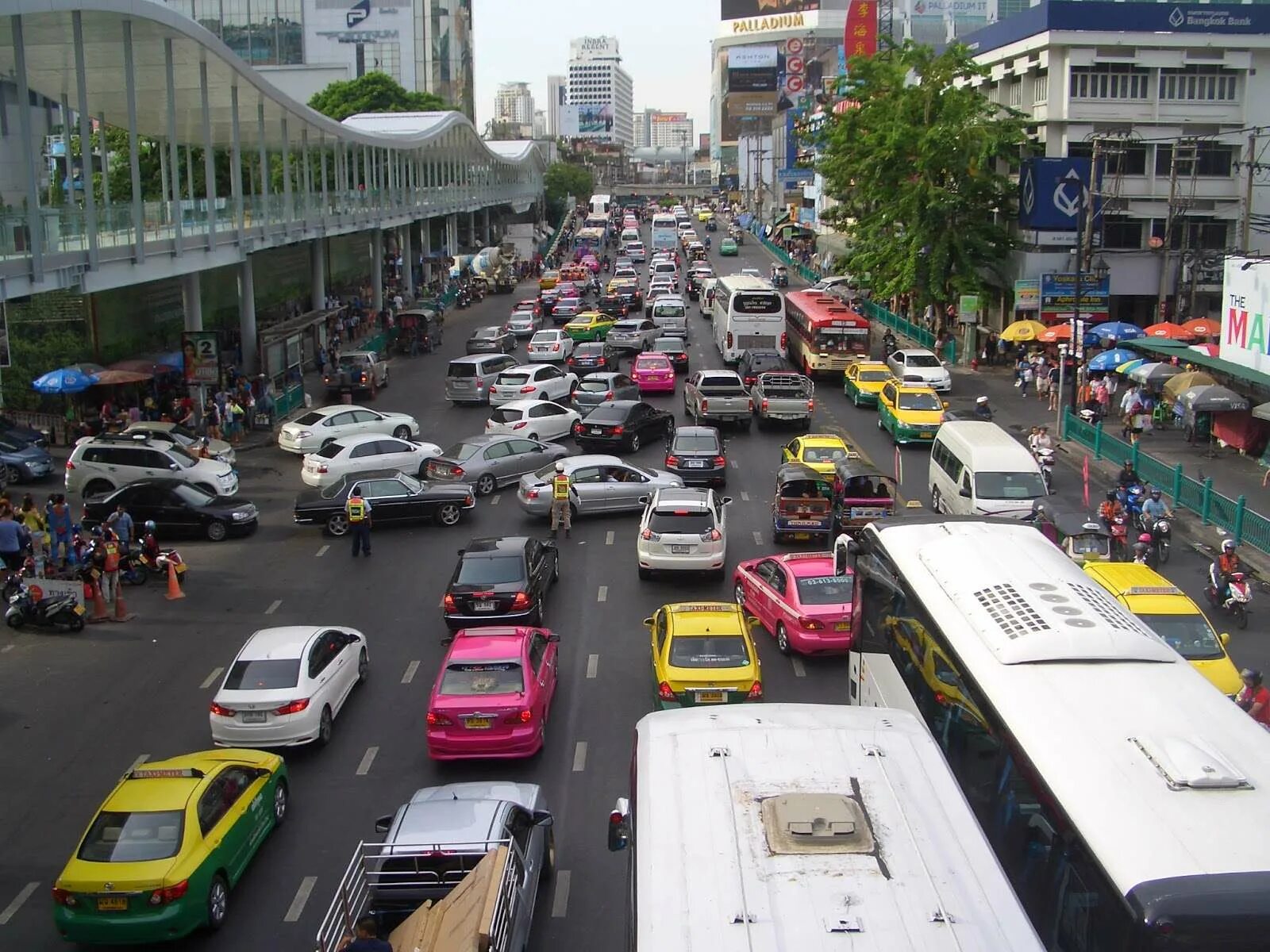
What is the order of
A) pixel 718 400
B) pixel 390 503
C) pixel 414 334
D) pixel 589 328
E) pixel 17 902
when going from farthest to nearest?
pixel 414 334, pixel 589 328, pixel 718 400, pixel 390 503, pixel 17 902

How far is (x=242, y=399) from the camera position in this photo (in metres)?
37.2

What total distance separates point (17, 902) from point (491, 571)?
8.81 meters

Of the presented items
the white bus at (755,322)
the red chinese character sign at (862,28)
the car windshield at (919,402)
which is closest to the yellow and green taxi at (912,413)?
the car windshield at (919,402)

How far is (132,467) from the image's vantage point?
93.9ft

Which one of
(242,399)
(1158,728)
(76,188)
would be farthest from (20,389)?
(1158,728)

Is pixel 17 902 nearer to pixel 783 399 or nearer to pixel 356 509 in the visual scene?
pixel 356 509

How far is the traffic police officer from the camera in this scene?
24.3m

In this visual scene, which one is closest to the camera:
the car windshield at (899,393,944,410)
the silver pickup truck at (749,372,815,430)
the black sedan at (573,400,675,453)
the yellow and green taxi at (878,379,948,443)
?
the black sedan at (573,400,675,453)

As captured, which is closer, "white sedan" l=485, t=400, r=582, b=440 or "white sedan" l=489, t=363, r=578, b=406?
"white sedan" l=485, t=400, r=582, b=440

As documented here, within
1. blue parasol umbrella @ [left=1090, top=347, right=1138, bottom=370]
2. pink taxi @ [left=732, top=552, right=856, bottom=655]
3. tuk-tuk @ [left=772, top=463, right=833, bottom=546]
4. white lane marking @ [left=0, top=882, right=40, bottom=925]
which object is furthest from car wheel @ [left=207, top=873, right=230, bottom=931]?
blue parasol umbrella @ [left=1090, top=347, right=1138, bottom=370]

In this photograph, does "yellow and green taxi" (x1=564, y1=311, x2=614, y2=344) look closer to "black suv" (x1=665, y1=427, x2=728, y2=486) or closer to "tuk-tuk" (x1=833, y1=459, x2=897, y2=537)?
"black suv" (x1=665, y1=427, x2=728, y2=486)

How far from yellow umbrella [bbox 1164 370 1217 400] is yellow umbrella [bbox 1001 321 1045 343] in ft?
37.4

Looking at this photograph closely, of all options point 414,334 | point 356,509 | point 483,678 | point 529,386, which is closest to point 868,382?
point 529,386

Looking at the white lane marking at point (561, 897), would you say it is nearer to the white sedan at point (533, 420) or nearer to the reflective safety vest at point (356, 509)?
the reflective safety vest at point (356, 509)
